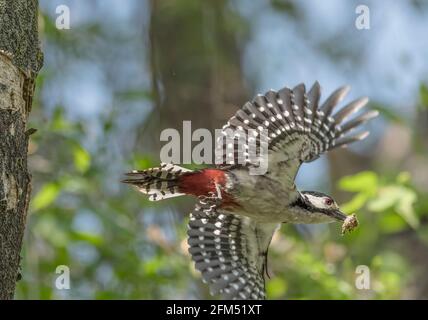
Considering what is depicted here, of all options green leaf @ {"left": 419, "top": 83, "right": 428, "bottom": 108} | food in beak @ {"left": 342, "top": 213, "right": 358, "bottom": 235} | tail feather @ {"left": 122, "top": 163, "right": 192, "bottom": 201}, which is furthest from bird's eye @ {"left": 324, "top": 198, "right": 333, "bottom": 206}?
green leaf @ {"left": 419, "top": 83, "right": 428, "bottom": 108}

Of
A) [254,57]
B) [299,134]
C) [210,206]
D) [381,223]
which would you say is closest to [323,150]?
[299,134]

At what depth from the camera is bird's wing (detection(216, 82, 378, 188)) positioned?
4.83m

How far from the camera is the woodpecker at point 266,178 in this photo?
4.88m

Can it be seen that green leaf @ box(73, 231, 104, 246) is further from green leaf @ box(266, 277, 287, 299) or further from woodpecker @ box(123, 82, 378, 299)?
woodpecker @ box(123, 82, 378, 299)

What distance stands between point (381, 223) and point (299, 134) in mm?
2587

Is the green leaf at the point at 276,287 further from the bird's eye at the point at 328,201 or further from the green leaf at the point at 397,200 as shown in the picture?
the bird's eye at the point at 328,201

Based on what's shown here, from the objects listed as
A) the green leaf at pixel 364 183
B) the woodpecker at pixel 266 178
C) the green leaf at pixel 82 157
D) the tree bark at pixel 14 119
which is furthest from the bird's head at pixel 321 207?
the green leaf at pixel 82 157

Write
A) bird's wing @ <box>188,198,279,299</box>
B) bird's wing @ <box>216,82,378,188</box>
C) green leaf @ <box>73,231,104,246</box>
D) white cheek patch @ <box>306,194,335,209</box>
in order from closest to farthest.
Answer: bird's wing @ <box>216,82,378,188</box> < white cheek patch @ <box>306,194,335,209</box> < bird's wing @ <box>188,198,279,299</box> < green leaf @ <box>73,231,104,246</box>

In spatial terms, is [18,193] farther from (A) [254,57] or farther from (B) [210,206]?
(A) [254,57]

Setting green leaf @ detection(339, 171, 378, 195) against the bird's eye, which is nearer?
the bird's eye

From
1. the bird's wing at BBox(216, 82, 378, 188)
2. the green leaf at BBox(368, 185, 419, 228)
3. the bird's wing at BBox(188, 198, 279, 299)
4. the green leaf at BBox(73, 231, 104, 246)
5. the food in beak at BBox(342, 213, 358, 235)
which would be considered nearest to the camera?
the food in beak at BBox(342, 213, 358, 235)

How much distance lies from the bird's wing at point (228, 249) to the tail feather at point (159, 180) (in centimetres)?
22

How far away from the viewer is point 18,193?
141 inches

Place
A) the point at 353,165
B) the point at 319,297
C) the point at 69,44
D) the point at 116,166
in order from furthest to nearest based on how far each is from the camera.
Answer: the point at 353,165, the point at 69,44, the point at 116,166, the point at 319,297
